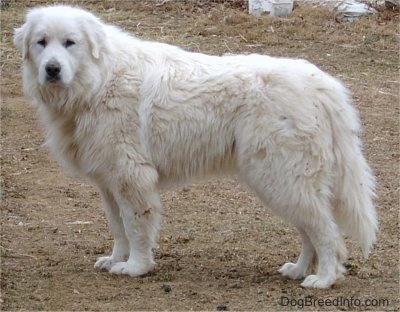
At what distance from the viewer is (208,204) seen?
6.82 meters

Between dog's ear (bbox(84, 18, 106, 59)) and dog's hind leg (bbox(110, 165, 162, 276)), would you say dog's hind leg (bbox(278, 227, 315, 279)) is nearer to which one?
dog's hind leg (bbox(110, 165, 162, 276))

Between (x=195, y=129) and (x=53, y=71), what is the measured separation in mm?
905

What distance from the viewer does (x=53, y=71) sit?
17.1ft

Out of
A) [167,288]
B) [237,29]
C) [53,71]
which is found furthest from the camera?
[237,29]

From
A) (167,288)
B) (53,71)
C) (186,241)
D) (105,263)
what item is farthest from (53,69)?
(186,241)

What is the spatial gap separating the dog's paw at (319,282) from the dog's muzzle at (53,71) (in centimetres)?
189

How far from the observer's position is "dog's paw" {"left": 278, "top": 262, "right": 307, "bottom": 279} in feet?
17.6

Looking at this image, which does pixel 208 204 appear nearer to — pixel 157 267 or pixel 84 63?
pixel 157 267

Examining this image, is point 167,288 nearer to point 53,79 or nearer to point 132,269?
point 132,269

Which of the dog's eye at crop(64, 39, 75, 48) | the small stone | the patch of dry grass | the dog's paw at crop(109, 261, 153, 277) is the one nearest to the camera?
the small stone

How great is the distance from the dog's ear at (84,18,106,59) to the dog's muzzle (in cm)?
26

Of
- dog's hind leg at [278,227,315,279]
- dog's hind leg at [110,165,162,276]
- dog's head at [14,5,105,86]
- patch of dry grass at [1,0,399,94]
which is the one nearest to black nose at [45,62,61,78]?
dog's head at [14,5,105,86]

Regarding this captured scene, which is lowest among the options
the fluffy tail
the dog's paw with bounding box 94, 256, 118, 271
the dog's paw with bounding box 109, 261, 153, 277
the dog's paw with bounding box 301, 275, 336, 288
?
the dog's paw with bounding box 94, 256, 118, 271

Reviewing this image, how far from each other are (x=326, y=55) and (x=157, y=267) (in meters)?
6.18
